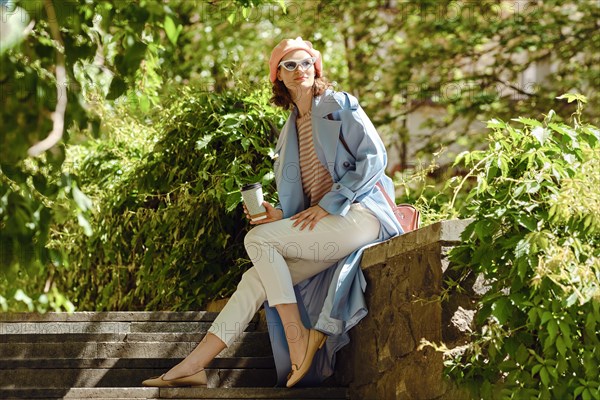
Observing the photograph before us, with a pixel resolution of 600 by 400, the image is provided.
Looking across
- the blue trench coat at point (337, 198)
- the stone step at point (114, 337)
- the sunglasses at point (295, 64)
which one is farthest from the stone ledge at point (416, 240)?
the stone step at point (114, 337)

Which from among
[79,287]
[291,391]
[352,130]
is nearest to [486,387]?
[291,391]

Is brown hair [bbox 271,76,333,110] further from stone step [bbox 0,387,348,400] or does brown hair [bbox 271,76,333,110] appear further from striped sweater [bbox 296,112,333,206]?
stone step [bbox 0,387,348,400]

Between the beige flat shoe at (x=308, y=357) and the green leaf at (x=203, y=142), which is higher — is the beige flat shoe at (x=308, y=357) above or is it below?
below

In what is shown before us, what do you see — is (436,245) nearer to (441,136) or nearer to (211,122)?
(211,122)

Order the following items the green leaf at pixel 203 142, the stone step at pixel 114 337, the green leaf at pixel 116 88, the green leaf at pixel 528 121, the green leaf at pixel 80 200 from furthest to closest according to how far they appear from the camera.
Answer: the green leaf at pixel 203 142 < the stone step at pixel 114 337 < the green leaf at pixel 528 121 < the green leaf at pixel 116 88 < the green leaf at pixel 80 200

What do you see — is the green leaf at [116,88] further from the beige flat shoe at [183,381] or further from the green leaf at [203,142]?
the green leaf at [203,142]

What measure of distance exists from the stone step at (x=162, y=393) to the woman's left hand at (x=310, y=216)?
721 millimetres

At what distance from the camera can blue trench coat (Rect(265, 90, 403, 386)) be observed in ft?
16.6

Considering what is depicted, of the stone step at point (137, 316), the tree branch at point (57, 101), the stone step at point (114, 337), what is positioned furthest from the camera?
the stone step at point (137, 316)

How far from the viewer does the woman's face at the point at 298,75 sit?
5.29 metres

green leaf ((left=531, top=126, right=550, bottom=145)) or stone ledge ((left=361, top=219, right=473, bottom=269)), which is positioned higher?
green leaf ((left=531, top=126, right=550, bottom=145))

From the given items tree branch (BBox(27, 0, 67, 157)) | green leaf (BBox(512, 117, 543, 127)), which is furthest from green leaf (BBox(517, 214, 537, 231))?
tree branch (BBox(27, 0, 67, 157))

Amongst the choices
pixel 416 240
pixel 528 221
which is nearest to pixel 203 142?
pixel 416 240

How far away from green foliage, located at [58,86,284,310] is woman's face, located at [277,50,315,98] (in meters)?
1.07
